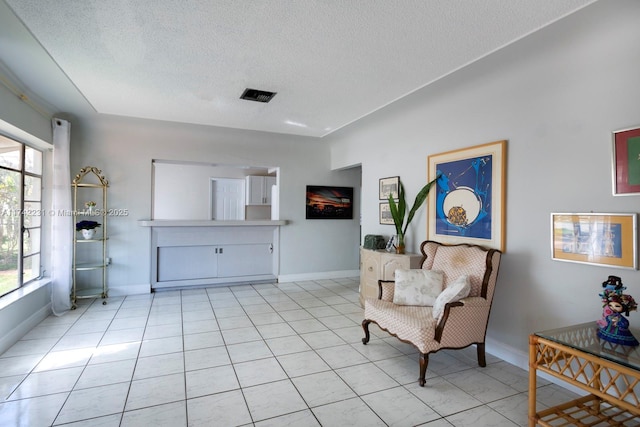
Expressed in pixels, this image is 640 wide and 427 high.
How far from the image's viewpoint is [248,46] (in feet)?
8.11

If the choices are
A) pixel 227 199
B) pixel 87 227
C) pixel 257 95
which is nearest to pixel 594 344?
pixel 257 95

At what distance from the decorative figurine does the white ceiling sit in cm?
167

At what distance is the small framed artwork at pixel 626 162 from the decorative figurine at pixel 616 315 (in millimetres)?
646

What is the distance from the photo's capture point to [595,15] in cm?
200

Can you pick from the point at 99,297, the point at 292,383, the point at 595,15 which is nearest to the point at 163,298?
the point at 99,297

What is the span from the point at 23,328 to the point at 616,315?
490 centimetres

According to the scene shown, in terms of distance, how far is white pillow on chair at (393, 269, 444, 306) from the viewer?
296 centimetres

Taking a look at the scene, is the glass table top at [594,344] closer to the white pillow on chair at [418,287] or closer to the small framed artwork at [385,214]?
the white pillow on chair at [418,287]

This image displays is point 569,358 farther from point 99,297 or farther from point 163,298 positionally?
point 99,297

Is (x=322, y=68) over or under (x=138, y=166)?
over

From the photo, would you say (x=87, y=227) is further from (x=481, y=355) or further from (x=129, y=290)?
(x=481, y=355)

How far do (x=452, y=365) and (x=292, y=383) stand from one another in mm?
1361

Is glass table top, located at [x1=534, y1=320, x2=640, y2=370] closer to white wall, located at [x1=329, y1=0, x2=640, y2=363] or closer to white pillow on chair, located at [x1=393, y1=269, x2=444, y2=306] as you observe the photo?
white wall, located at [x1=329, y1=0, x2=640, y2=363]

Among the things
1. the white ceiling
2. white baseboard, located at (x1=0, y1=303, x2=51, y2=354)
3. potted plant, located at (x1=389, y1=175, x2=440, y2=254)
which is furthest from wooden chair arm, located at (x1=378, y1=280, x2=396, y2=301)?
white baseboard, located at (x1=0, y1=303, x2=51, y2=354)
